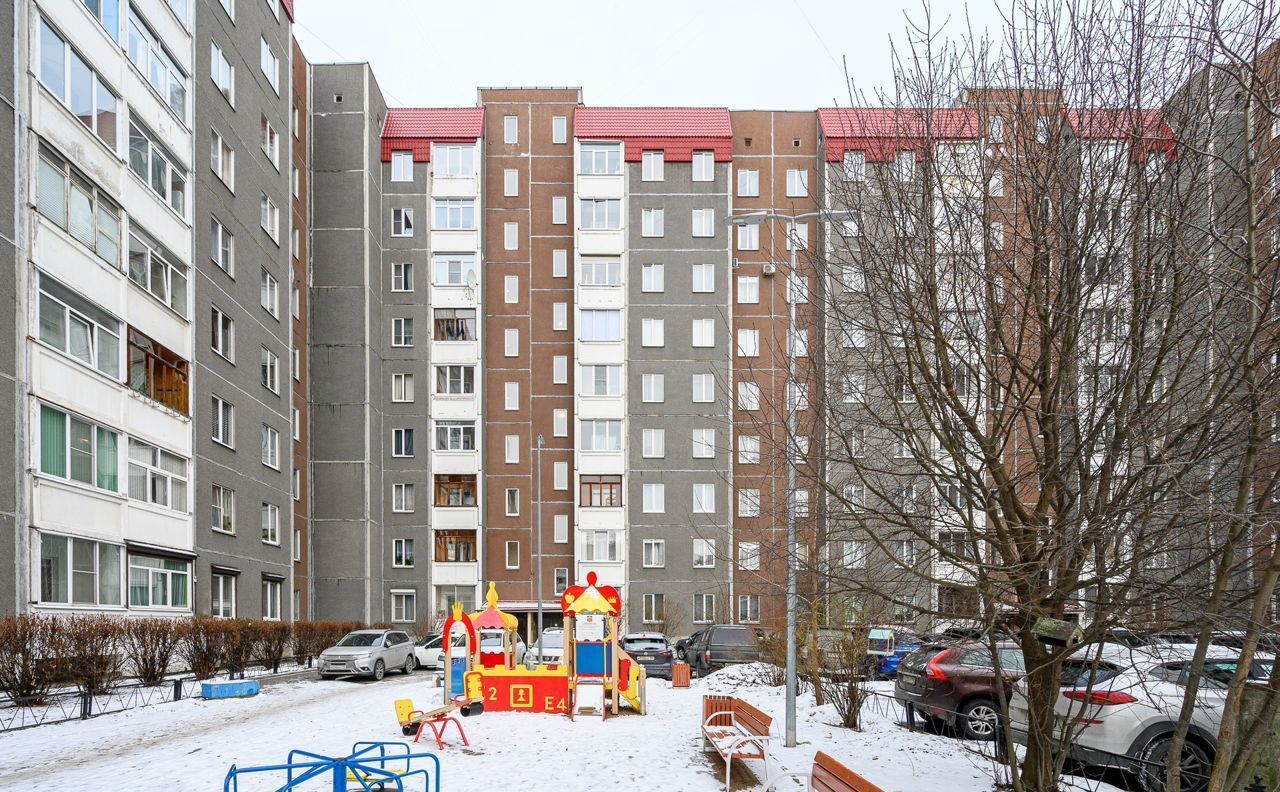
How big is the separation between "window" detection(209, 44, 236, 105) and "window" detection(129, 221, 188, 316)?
24.3ft

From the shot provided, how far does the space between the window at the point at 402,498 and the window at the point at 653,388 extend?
13.2m

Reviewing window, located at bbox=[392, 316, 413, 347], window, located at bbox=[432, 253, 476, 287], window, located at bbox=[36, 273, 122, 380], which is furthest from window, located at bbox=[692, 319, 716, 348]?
window, located at bbox=[36, 273, 122, 380]

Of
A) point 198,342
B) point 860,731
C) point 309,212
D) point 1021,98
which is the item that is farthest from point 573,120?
point 1021,98

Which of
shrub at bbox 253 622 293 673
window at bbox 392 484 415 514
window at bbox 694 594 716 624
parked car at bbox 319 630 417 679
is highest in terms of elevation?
window at bbox 392 484 415 514

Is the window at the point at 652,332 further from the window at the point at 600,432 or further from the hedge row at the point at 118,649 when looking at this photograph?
the hedge row at the point at 118,649

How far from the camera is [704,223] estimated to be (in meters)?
52.9

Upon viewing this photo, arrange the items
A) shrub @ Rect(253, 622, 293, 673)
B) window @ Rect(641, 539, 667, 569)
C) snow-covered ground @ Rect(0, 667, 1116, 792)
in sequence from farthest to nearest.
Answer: window @ Rect(641, 539, 667, 569)
shrub @ Rect(253, 622, 293, 673)
snow-covered ground @ Rect(0, 667, 1116, 792)

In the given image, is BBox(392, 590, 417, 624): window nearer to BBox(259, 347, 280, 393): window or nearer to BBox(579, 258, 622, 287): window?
BBox(259, 347, 280, 393): window

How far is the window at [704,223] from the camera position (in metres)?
52.8

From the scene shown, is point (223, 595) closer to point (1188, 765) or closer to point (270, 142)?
point (270, 142)

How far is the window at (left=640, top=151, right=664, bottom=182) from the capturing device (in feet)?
175

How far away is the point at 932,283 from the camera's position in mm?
8258

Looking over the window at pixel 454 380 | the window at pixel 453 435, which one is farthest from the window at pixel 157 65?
the window at pixel 453 435

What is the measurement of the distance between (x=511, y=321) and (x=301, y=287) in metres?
11.5
